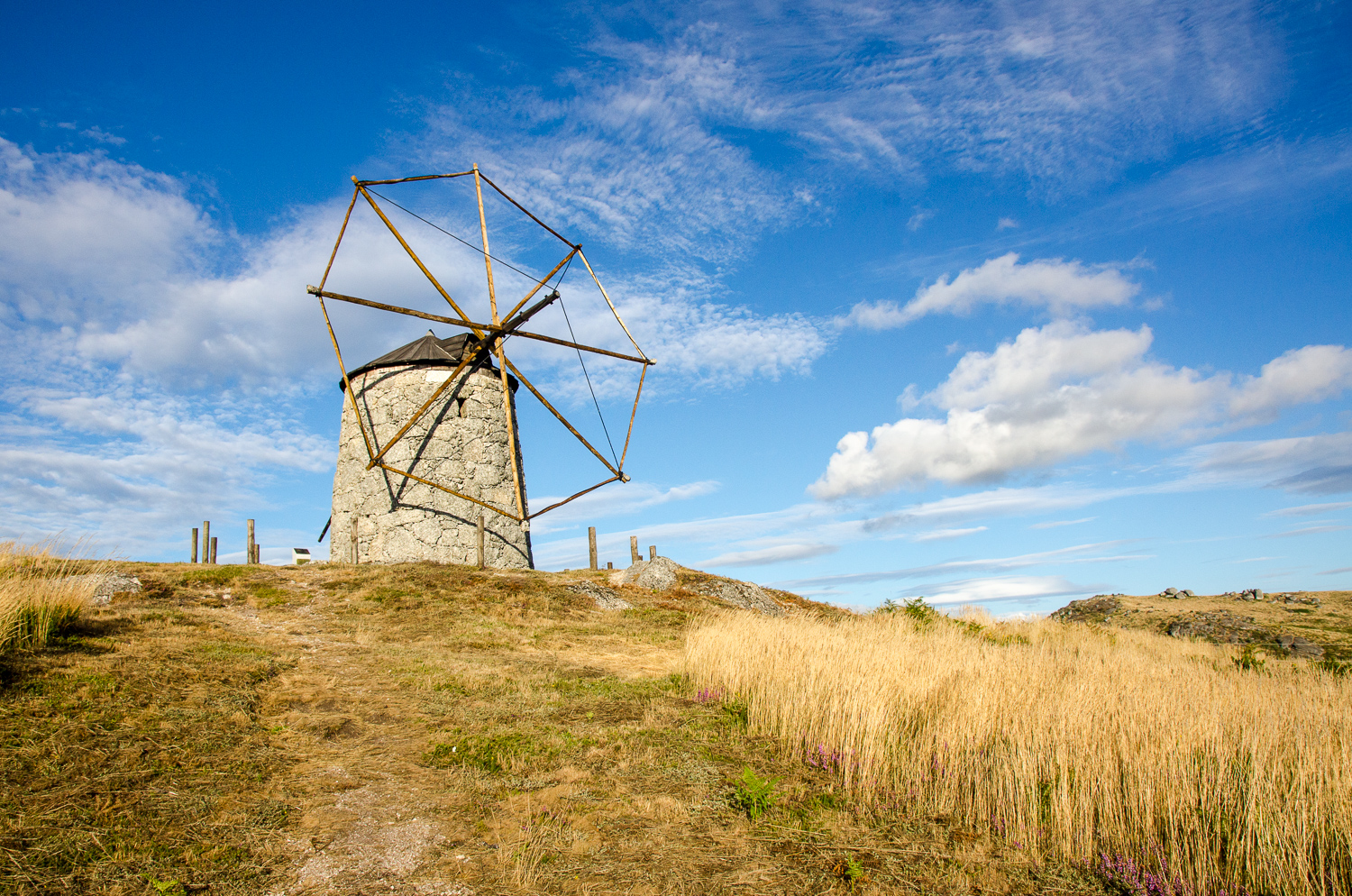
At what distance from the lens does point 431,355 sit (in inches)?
839

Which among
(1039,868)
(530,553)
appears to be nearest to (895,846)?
(1039,868)

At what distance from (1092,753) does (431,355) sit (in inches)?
815

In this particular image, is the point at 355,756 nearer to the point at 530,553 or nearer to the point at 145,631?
the point at 145,631

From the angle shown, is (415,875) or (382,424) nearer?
(415,875)

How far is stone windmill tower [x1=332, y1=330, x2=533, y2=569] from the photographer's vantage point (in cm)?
2011

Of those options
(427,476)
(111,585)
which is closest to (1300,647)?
(427,476)

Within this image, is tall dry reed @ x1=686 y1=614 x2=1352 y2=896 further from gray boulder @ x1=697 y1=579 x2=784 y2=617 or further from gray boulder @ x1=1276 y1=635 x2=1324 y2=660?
gray boulder @ x1=697 y1=579 x2=784 y2=617

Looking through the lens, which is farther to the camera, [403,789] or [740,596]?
[740,596]

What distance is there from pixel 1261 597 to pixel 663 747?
31.5m

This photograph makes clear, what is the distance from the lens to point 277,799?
16.8ft

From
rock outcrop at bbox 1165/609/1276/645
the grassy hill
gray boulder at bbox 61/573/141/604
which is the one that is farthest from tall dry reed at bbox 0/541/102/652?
rock outcrop at bbox 1165/609/1276/645

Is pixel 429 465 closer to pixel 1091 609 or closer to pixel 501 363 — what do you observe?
pixel 501 363

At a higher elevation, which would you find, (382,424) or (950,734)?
(382,424)

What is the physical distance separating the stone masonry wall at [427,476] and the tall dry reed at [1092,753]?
1372cm
